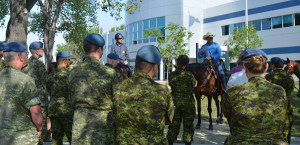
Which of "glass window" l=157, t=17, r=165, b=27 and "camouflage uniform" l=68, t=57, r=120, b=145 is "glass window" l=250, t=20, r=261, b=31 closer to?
"glass window" l=157, t=17, r=165, b=27

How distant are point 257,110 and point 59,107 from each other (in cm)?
320

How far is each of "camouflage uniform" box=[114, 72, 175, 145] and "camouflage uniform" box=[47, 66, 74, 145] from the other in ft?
6.58

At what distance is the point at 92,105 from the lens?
122 inches

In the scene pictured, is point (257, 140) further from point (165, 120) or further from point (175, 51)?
point (175, 51)

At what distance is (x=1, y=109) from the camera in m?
2.76

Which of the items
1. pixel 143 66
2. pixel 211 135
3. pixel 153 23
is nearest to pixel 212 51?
pixel 211 135

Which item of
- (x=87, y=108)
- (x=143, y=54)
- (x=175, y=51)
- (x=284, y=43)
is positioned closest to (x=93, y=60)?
(x=87, y=108)

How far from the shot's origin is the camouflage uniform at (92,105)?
3.10m

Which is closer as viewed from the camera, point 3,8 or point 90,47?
point 90,47

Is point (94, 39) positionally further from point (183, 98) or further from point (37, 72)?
point (183, 98)

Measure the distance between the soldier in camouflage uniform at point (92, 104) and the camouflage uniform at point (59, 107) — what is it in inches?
55.7

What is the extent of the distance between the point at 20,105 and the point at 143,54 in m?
1.39

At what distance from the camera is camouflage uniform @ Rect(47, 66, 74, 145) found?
14.8 ft

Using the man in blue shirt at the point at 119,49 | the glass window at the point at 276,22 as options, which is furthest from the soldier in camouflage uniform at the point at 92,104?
the glass window at the point at 276,22
